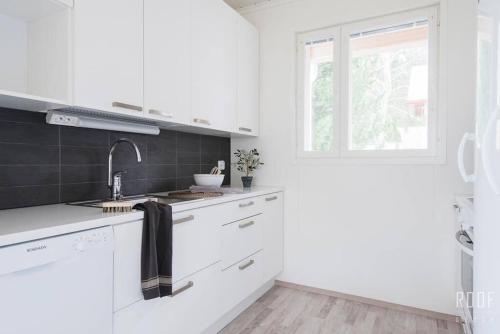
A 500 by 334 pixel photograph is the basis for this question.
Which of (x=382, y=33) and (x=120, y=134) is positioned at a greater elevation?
(x=382, y=33)

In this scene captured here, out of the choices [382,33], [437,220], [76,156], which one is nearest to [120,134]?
[76,156]

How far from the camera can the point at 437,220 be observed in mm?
2266

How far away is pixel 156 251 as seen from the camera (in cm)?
145

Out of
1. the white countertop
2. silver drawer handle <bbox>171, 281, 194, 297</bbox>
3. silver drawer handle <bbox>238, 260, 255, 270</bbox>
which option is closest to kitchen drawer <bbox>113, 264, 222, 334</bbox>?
Result: silver drawer handle <bbox>171, 281, 194, 297</bbox>

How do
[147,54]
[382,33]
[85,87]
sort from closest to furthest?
[85,87] < [147,54] < [382,33]

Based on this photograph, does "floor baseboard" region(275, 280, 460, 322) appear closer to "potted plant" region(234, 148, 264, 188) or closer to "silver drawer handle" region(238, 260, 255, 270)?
"silver drawer handle" region(238, 260, 255, 270)

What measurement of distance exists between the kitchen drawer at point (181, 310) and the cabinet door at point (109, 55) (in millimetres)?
987

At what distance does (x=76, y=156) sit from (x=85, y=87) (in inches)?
19.8

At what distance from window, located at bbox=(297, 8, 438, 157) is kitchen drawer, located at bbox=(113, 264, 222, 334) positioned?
1.43 m

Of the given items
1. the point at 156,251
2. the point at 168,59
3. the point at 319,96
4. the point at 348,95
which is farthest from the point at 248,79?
the point at 156,251

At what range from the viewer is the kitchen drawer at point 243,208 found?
2080 millimetres

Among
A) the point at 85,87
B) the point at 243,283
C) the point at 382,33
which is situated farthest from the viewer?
the point at 382,33

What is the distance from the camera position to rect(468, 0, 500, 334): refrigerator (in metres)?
0.97

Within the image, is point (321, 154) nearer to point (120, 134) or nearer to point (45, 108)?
point (120, 134)
